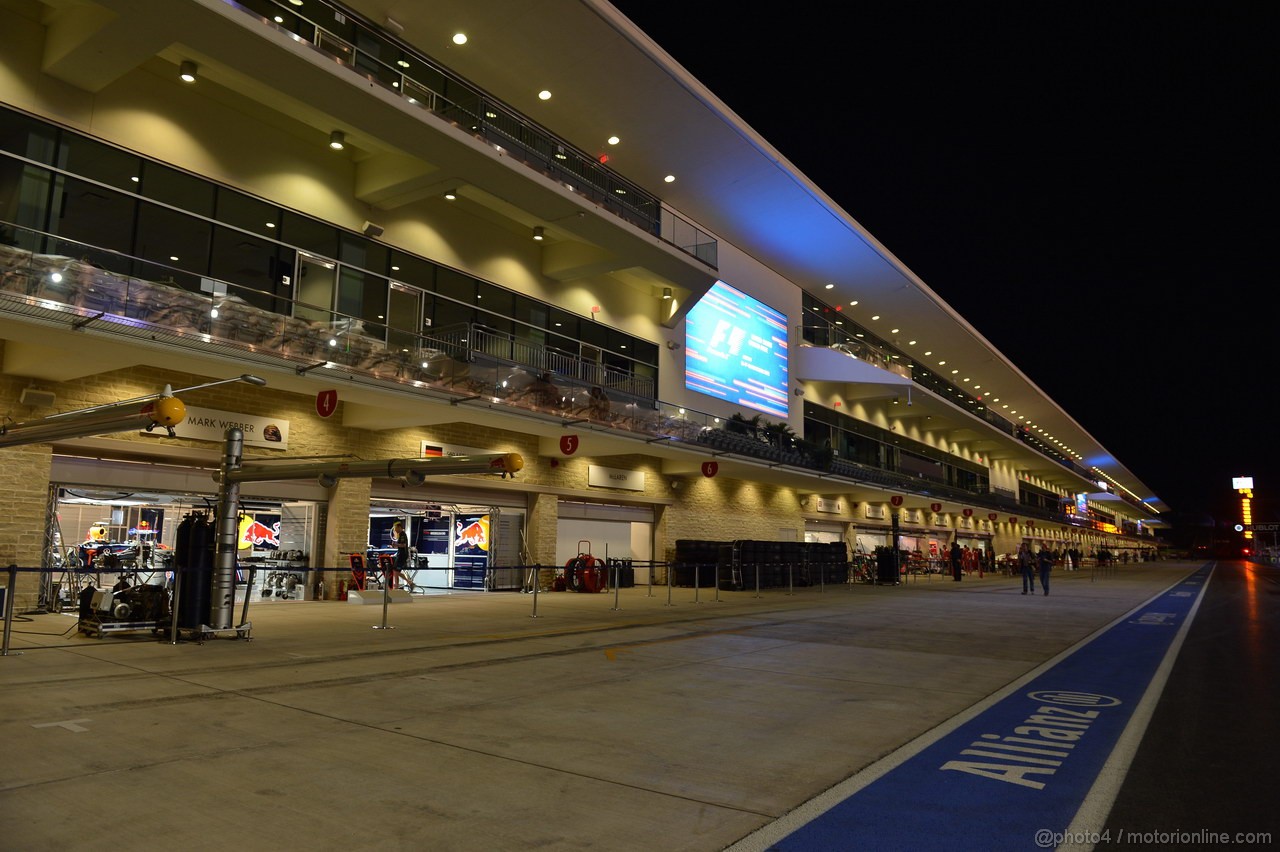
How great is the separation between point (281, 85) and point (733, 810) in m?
15.3

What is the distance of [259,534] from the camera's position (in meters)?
17.9

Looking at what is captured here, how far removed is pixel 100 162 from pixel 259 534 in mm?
8251

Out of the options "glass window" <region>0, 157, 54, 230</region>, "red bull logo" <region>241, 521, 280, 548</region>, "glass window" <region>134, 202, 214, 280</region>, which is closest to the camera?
"glass window" <region>0, 157, 54, 230</region>

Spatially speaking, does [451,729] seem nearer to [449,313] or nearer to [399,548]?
[399,548]

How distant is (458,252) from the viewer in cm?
2112

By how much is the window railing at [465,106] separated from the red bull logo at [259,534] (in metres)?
9.98

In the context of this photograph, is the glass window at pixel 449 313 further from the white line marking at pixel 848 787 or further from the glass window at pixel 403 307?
the white line marking at pixel 848 787

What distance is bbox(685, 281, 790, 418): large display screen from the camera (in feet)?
97.1

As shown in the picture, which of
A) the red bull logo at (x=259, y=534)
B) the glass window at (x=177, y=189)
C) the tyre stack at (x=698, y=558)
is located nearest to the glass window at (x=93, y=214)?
the glass window at (x=177, y=189)

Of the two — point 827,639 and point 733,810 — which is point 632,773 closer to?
point 733,810

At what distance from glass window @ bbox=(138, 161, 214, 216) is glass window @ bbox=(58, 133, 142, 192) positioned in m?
0.17

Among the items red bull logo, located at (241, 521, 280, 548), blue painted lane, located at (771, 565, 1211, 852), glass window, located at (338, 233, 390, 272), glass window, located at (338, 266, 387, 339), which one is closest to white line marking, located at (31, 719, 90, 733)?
blue painted lane, located at (771, 565, 1211, 852)

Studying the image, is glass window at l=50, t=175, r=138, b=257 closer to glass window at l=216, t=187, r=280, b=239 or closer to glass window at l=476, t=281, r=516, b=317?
glass window at l=216, t=187, r=280, b=239

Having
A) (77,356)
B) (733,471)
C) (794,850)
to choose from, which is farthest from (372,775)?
(733,471)
